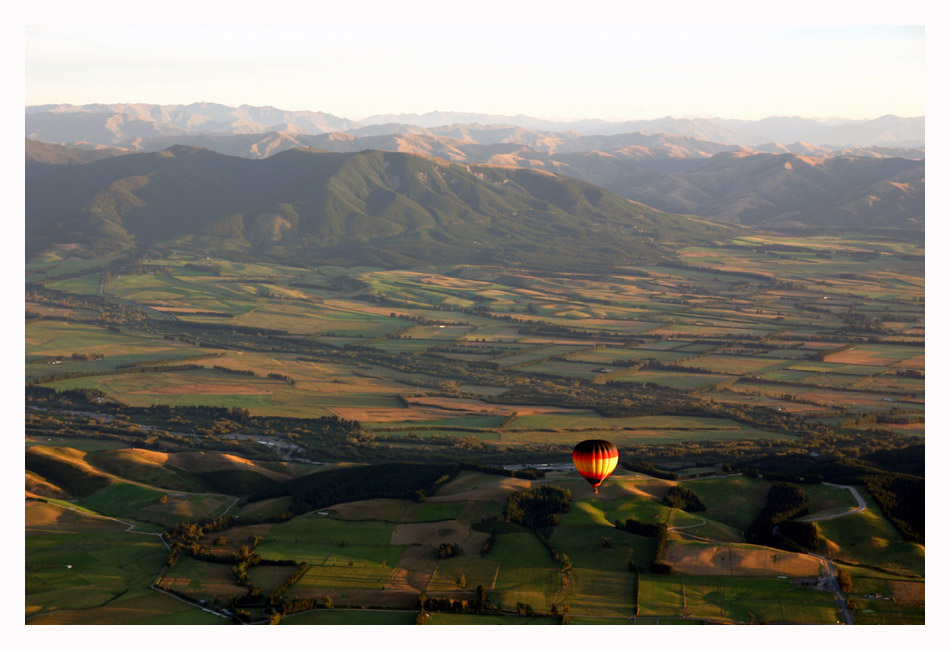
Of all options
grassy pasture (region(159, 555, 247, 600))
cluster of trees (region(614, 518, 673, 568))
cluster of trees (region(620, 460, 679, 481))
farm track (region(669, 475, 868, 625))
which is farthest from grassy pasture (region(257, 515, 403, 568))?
cluster of trees (region(620, 460, 679, 481))

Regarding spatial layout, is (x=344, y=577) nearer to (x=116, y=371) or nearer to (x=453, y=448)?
(x=453, y=448)

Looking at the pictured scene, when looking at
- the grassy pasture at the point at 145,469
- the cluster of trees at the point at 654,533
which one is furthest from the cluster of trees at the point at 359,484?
the cluster of trees at the point at 654,533

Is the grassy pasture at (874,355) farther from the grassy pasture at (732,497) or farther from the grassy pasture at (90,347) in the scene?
the grassy pasture at (90,347)

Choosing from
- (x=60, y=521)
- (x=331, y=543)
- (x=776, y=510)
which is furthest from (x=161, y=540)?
(x=776, y=510)

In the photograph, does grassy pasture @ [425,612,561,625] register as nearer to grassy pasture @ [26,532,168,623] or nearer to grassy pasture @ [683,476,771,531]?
grassy pasture @ [26,532,168,623]

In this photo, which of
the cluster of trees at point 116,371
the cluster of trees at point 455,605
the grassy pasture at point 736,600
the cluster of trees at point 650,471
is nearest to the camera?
the grassy pasture at point 736,600
